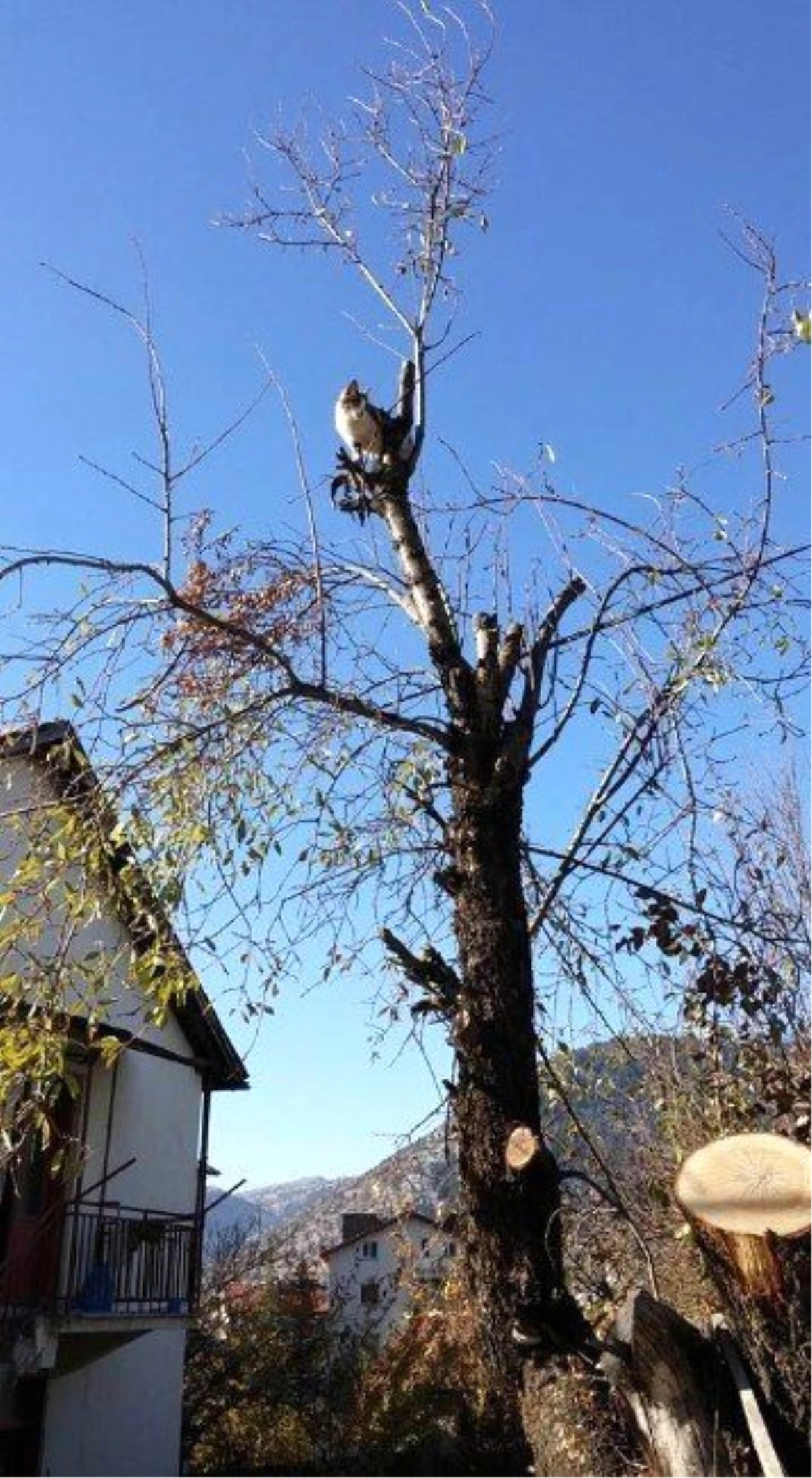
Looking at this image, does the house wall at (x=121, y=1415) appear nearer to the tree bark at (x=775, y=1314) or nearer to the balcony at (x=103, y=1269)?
the balcony at (x=103, y=1269)

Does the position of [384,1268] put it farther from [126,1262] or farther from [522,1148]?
[522,1148]

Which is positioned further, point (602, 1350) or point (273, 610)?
point (273, 610)

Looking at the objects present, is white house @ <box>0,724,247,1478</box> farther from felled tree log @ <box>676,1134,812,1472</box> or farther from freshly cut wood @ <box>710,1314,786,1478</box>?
freshly cut wood @ <box>710,1314,786,1478</box>

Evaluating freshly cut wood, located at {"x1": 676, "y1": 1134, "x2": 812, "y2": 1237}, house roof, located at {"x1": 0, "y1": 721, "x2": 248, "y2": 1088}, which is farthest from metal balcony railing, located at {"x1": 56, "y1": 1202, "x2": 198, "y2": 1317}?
freshly cut wood, located at {"x1": 676, "y1": 1134, "x2": 812, "y2": 1237}

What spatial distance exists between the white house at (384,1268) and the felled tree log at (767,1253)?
1.16 metres

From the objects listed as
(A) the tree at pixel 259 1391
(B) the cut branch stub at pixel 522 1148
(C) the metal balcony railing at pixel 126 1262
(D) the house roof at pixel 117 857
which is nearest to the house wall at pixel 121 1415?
(C) the metal balcony railing at pixel 126 1262

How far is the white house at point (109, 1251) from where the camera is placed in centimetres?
1326

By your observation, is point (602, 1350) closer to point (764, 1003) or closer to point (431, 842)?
point (431, 842)

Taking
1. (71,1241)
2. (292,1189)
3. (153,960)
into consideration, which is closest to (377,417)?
(153,960)

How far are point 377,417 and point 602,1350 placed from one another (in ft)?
13.9

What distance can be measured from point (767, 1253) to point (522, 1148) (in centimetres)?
91

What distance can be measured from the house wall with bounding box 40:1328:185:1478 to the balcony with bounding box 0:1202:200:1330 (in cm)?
106

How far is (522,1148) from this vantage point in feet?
15.7

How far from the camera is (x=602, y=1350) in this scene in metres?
4.42
